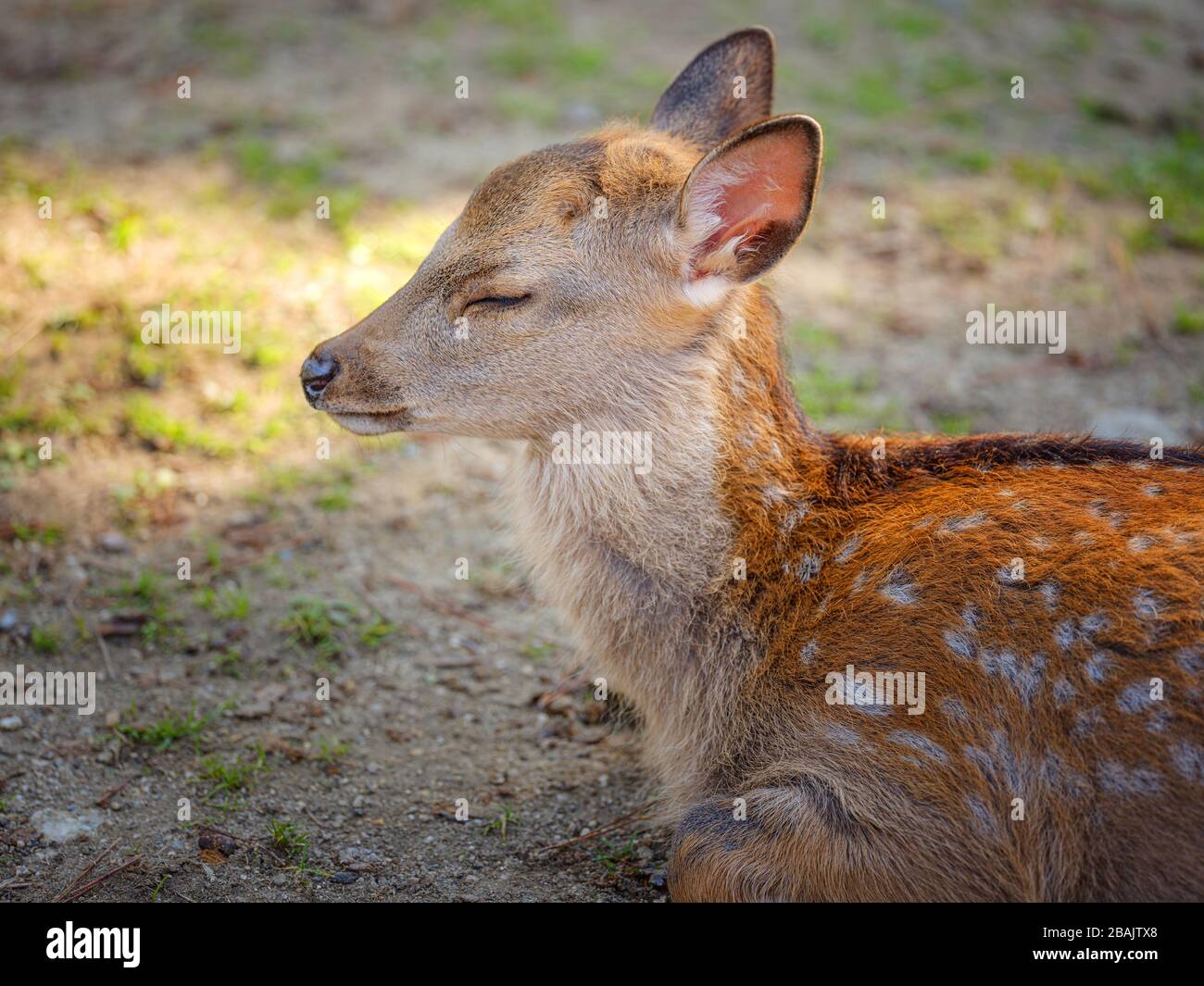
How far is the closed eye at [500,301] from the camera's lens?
3709 millimetres

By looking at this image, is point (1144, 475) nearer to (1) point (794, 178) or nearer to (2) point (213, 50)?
(1) point (794, 178)

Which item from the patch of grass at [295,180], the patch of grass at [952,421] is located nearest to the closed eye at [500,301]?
the patch of grass at [952,421]

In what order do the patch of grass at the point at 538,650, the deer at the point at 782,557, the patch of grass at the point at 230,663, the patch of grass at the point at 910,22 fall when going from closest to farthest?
the deer at the point at 782,557, the patch of grass at the point at 230,663, the patch of grass at the point at 538,650, the patch of grass at the point at 910,22

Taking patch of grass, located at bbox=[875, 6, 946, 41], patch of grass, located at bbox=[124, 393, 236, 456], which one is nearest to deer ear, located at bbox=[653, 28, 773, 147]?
patch of grass, located at bbox=[124, 393, 236, 456]

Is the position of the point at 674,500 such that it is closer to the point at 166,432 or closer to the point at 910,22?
the point at 166,432

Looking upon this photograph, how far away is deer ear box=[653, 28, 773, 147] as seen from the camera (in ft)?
14.3

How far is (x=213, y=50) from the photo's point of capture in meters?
8.20

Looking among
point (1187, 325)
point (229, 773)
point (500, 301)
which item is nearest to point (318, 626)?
point (229, 773)

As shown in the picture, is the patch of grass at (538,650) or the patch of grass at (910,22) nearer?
the patch of grass at (538,650)

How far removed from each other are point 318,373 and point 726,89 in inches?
71.7

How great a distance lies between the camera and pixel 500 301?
3725 millimetres

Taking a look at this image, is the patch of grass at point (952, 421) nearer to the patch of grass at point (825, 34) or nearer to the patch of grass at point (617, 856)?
the patch of grass at point (617, 856)

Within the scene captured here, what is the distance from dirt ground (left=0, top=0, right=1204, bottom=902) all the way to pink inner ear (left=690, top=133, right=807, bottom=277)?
54 centimetres
